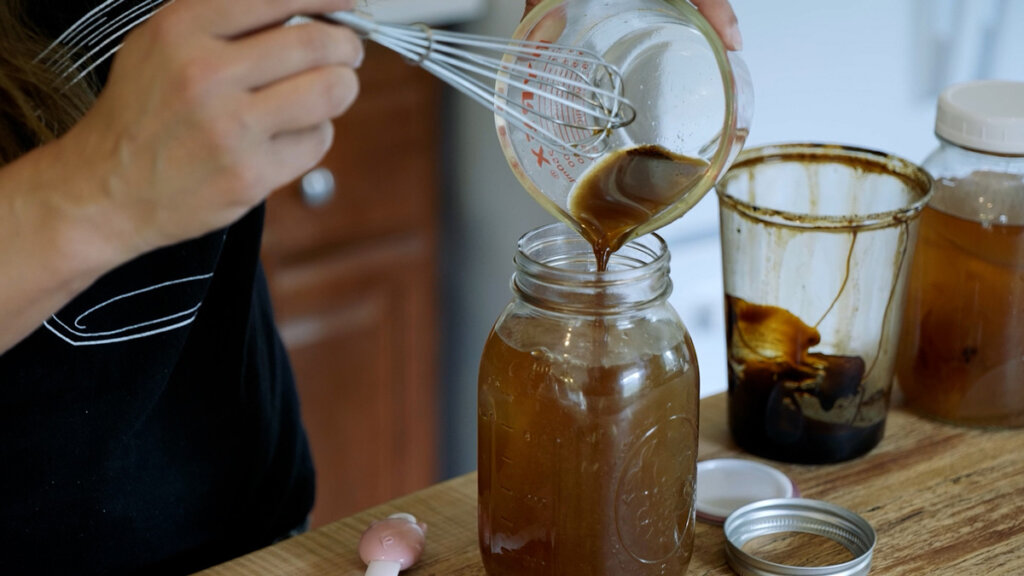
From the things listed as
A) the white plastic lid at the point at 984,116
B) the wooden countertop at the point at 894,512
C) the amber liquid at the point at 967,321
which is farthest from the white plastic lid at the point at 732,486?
the white plastic lid at the point at 984,116

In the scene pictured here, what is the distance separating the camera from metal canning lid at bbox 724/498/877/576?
2.03 ft

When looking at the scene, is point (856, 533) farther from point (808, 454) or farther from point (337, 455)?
point (337, 455)

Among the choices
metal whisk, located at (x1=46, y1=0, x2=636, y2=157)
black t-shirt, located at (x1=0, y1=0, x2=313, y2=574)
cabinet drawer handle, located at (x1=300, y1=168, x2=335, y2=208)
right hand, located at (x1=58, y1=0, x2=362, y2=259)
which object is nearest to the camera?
right hand, located at (x1=58, y1=0, x2=362, y2=259)

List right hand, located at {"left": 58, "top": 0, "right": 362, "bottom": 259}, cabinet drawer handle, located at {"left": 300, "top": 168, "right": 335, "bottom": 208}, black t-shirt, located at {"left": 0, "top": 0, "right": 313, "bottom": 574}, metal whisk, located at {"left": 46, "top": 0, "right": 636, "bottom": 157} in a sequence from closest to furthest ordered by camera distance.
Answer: right hand, located at {"left": 58, "top": 0, "right": 362, "bottom": 259}, metal whisk, located at {"left": 46, "top": 0, "right": 636, "bottom": 157}, black t-shirt, located at {"left": 0, "top": 0, "right": 313, "bottom": 574}, cabinet drawer handle, located at {"left": 300, "top": 168, "right": 335, "bottom": 208}

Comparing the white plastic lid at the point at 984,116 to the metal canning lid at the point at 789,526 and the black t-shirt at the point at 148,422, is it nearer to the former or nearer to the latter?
the metal canning lid at the point at 789,526

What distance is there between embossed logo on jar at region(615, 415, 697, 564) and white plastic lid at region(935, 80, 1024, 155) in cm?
29

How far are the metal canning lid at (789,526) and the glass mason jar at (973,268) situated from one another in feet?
0.58

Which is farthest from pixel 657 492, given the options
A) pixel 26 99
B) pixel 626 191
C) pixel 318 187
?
pixel 318 187

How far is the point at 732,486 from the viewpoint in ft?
2.38

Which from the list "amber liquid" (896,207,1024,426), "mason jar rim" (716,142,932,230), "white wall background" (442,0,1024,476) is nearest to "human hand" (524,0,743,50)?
"mason jar rim" (716,142,932,230)

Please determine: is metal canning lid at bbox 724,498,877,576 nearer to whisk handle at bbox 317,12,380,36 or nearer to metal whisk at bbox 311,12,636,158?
metal whisk at bbox 311,12,636,158

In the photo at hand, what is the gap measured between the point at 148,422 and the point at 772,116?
3.15 feet

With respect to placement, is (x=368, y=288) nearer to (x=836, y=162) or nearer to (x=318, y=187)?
(x=318, y=187)

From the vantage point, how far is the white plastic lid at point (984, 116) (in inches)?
28.7
